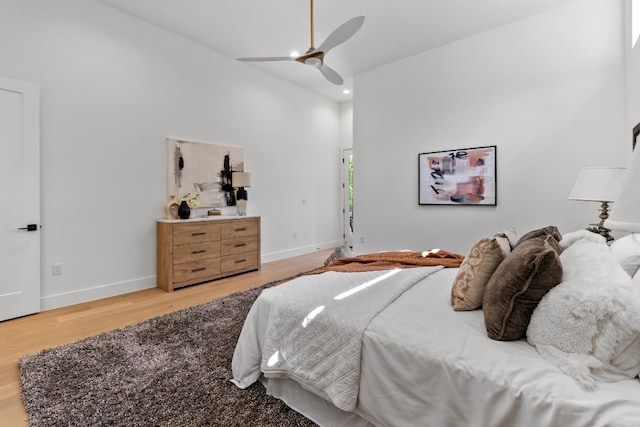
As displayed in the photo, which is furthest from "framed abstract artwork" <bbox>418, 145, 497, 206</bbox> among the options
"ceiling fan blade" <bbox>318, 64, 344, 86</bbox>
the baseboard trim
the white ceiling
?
the baseboard trim

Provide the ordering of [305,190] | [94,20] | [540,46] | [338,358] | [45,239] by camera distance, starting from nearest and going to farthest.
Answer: [338,358] < [45,239] < [94,20] < [540,46] < [305,190]

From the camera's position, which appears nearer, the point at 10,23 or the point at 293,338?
the point at 293,338

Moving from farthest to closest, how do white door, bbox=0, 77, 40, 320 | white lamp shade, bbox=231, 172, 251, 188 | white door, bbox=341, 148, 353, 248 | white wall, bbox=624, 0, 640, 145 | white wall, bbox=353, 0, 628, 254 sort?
white door, bbox=341, 148, 353, 248, white lamp shade, bbox=231, 172, 251, 188, white wall, bbox=353, 0, 628, 254, white door, bbox=0, 77, 40, 320, white wall, bbox=624, 0, 640, 145

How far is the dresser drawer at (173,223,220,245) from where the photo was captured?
370cm

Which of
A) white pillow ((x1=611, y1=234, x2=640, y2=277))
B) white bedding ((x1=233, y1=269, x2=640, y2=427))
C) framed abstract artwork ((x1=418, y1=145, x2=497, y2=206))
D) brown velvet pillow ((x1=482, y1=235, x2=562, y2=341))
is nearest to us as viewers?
white bedding ((x1=233, y1=269, x2=640, y2=427))

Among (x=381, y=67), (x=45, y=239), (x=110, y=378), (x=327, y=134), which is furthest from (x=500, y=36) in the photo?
(x=45, y=239)

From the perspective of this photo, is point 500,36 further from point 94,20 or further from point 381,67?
point 94,20

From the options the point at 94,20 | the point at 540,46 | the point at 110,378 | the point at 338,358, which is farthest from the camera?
the point at 540,46

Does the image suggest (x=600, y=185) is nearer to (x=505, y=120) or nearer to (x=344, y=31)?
(x=505, y=120)

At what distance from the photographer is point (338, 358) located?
1369 mm

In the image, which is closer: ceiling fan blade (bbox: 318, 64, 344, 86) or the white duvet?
the white duvet

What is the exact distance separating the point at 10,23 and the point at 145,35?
123 centimetres

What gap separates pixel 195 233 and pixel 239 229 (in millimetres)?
675

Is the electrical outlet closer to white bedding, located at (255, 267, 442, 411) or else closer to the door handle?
the door handle
